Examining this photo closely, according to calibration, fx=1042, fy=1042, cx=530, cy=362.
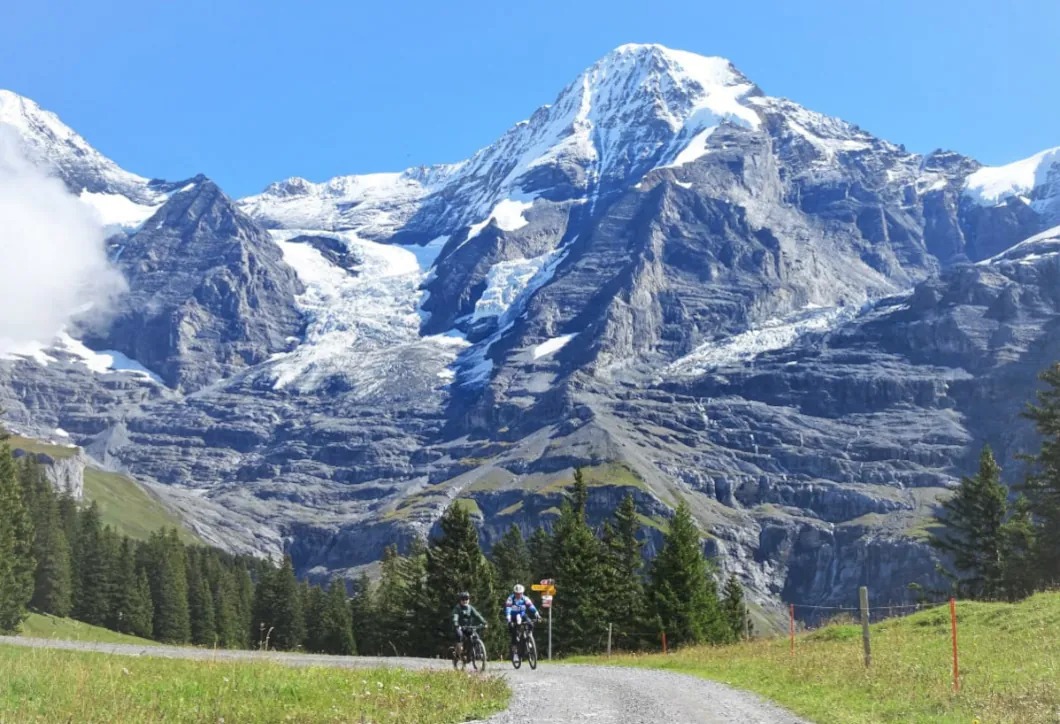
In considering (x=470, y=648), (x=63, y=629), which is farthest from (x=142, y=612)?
(x=470, y=648)

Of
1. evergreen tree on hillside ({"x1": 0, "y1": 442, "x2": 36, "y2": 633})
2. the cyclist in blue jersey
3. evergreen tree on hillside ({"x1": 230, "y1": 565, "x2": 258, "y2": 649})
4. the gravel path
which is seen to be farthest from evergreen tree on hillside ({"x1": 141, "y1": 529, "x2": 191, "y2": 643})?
the gravel path

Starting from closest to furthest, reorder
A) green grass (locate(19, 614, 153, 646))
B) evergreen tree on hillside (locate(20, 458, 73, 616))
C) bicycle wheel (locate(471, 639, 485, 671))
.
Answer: bicycle wheel (locate(471, 639, 485, 671))
green grass (locate(19, 614, 153, 646))
evergreen tree on hillside (locate(20, 458, 73, 616))

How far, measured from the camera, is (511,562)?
103 m

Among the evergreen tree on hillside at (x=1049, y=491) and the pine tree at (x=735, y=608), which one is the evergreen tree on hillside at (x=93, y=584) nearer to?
the pine tree at (x=735, y=608)

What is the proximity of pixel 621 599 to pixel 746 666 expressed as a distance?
3591 centimetres

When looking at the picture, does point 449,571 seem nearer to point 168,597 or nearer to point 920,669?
point 920,669

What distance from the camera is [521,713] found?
21.4 m

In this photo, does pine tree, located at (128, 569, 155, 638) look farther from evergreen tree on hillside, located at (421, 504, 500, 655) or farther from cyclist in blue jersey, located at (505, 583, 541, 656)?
cyclist in blue jersey, located at (505, 583, 541, 656)

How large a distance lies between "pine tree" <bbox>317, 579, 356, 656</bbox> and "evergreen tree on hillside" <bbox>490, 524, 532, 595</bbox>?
2476 cm

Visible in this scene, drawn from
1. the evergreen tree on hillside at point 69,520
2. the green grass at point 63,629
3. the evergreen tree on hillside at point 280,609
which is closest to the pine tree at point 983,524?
the green grass at point 63,629

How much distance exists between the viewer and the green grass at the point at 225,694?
57.8ft

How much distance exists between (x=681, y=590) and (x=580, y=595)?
21.2 ft

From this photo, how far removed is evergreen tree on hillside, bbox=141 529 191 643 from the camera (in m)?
119

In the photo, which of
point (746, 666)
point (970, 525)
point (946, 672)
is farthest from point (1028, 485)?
point (946, 672)
